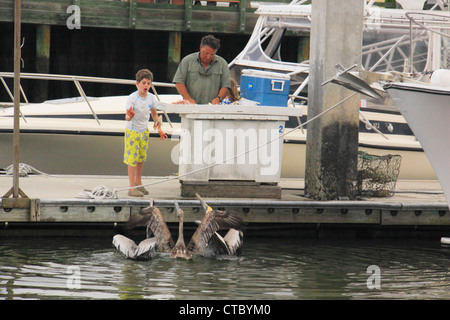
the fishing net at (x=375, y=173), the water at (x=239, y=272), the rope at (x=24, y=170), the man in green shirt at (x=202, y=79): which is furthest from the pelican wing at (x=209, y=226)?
the rope at (x=24, y=170)

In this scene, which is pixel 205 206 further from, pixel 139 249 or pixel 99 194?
pixel 99 194

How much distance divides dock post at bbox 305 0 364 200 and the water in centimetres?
73

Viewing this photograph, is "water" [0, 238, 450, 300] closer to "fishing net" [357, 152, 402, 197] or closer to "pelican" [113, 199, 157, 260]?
"pelican" [113, 199, 157, 260]

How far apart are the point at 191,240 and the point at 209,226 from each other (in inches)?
10.1

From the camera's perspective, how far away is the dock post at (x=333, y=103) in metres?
10.5

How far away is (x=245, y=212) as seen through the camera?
10.1 m

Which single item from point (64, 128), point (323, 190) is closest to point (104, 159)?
point (64, 128)

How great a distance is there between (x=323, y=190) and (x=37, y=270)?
138 inches

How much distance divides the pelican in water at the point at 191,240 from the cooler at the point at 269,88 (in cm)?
189

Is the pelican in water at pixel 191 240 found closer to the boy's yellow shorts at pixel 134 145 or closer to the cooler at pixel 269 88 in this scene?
the boy's yellow shorts at pixel 134 145

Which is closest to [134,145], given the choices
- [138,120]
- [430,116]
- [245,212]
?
[138,120]

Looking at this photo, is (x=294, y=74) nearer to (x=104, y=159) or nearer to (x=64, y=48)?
(x=104, y=159)

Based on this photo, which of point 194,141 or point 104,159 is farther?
point 104,159

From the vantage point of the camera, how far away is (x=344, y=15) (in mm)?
10539
